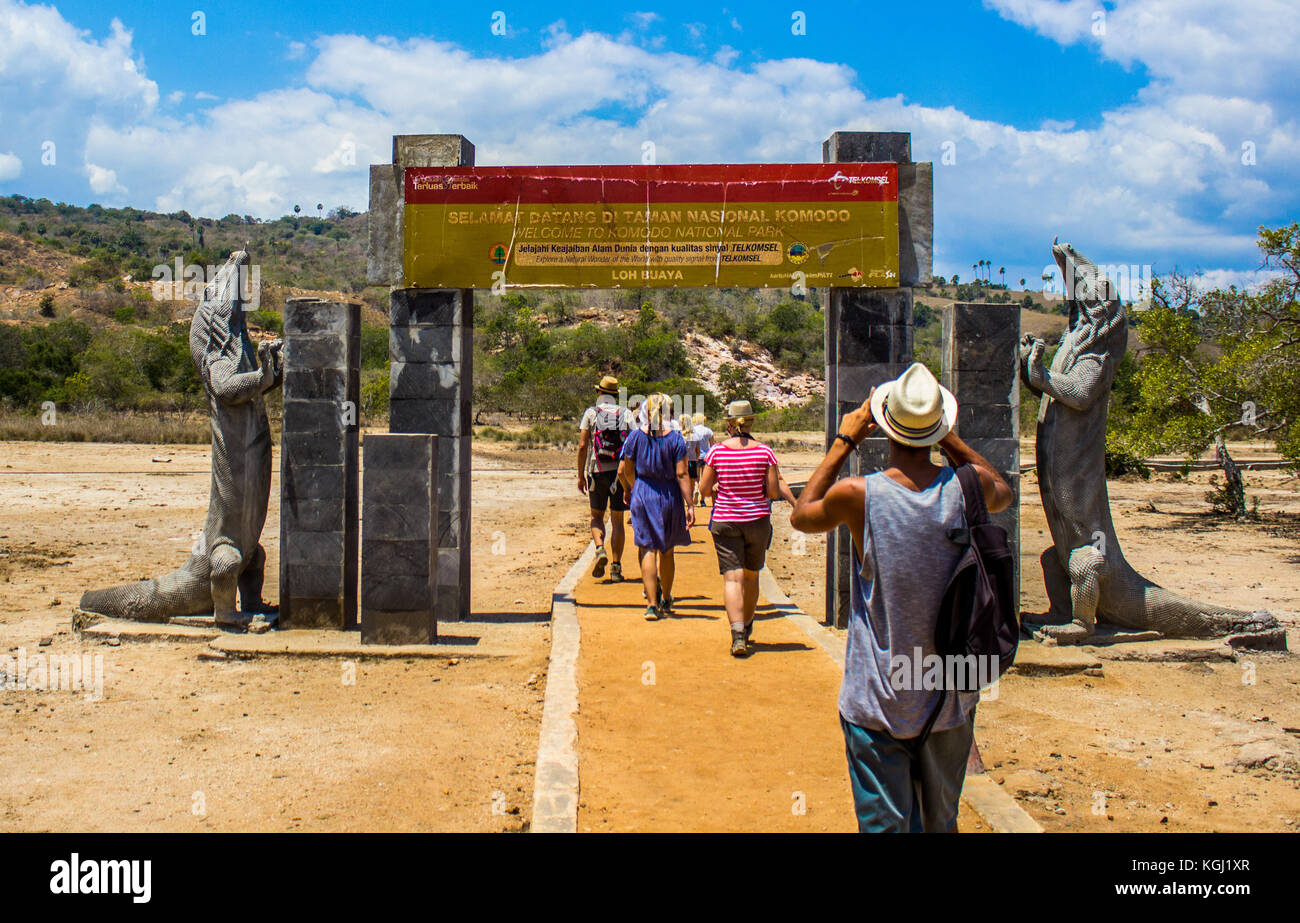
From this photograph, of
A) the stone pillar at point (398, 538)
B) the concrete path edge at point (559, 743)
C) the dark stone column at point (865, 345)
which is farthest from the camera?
the dark stone column at point (865, 345)

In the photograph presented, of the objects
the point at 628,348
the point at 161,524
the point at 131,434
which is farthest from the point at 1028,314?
the point at 161,524

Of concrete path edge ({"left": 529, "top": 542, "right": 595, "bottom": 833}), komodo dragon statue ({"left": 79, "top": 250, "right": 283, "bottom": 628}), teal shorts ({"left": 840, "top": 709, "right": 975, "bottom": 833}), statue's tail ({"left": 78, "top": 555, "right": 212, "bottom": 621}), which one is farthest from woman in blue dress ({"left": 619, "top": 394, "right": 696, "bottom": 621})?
teal shorts ({"left": 840, "top": 709, "right": 975, "bottom": 833})

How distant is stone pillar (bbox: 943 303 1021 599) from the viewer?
7.96 meters

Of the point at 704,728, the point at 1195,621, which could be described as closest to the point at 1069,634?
the point at 1195,621

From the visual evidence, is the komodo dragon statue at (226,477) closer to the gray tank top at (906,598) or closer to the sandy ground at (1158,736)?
the sandy ground at (1158,736)

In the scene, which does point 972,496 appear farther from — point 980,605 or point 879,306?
point 879,306

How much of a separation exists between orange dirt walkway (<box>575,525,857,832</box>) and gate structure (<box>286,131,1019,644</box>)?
130 centimetres

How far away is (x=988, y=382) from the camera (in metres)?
7.98

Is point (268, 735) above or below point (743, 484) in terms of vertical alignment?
below

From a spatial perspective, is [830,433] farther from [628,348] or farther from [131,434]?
[628,348]

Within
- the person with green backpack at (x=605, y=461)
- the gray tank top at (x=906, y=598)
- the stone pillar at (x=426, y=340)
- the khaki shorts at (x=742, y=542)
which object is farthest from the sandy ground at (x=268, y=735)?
the gray tank top at (x=906, y=598)

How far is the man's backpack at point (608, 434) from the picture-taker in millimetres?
10281

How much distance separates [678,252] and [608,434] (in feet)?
8.44

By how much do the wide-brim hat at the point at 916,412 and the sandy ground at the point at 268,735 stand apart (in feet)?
8.19
